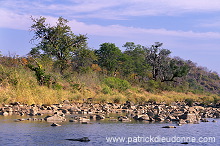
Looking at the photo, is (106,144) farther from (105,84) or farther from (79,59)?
(79,59)

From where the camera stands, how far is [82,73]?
35500 millimetres

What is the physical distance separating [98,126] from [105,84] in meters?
20.7

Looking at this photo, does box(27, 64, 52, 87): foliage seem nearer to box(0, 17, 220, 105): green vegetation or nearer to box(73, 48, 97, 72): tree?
box(0, 17, 220, 105): green vegetation

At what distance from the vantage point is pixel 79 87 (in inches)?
1066

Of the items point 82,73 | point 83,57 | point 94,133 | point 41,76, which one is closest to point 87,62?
point 83,57

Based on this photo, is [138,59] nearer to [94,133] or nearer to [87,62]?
[87,62]

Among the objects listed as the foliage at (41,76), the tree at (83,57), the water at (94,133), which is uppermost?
the tree at (83,57)

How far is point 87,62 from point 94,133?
33833 millimetres

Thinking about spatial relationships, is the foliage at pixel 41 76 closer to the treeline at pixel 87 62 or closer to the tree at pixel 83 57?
the treeline at pixel 87 62

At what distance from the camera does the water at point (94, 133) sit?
28.0 ft

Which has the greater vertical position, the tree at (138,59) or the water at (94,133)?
the tree at (138,59)

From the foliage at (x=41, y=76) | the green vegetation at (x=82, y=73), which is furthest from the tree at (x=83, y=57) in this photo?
the foliage at (x=41, y=76)

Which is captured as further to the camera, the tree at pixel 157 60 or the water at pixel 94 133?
the tree at pixel 157 60

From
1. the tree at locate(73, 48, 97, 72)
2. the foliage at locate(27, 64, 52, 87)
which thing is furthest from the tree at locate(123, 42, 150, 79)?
the foliage at locate(27, 64, 52, 87)
